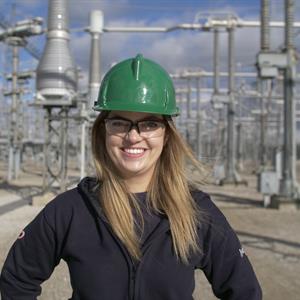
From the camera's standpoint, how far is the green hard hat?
1803 mm

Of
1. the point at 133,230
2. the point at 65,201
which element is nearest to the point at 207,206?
the point at 133,230

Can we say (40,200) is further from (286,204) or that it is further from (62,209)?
(62,209)

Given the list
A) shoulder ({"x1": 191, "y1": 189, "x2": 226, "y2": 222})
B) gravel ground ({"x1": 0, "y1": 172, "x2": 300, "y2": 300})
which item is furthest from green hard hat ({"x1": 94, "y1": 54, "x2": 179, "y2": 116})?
gravel ground ({"x1": 0, "y1": 172, "x2": 300, "y2": 300})

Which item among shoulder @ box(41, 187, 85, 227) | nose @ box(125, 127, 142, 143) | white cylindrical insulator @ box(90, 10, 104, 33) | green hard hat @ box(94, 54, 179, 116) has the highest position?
white cylindrical insulator @ box(90, 10, 104, 33)

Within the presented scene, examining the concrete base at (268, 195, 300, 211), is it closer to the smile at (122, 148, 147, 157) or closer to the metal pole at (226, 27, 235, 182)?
the metal pole at (226, 27, 235, 182)

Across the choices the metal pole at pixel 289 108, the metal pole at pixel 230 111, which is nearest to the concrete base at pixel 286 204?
the metal pole at pixel 289 108

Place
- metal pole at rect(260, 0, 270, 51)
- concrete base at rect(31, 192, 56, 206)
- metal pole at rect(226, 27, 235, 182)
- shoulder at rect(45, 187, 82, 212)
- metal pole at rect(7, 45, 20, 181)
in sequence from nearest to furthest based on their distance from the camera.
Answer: shoulder at rect(45, 187, 82, 212) < concrete base at rect(31, 192, 56, 206) < metal pole at rect(260, 0, 270, 51) < metal pole at rect(226, 27, 235, 182) < metal pole at rect(7, 45, 20, 181)

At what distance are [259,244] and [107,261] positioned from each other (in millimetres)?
6658

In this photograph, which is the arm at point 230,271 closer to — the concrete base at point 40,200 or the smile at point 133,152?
the smile at point 133,152

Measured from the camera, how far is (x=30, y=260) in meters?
1.76

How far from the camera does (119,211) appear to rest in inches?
70.6

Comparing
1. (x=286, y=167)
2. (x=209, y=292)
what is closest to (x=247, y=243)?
(x=209, y=292)

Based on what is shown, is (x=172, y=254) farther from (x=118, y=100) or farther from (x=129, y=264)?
(x=118, y=100)

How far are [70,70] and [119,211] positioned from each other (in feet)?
40.8
